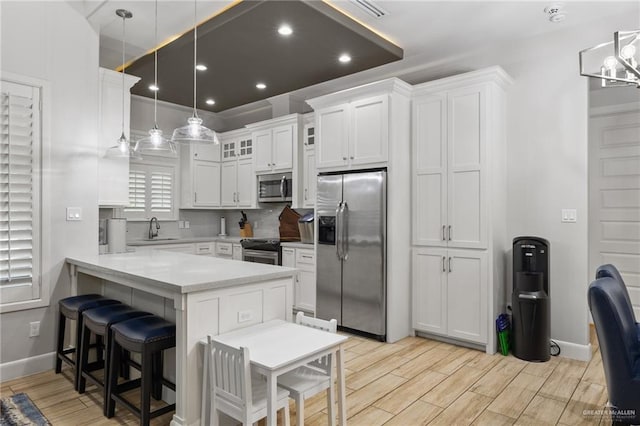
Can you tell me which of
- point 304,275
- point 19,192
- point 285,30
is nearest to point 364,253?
point 304,275

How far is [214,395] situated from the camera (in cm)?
210

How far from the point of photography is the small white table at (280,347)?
1.84m

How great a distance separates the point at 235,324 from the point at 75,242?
1997mm

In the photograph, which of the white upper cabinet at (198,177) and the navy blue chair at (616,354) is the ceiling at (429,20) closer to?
the white upper cabinet at (198,177)

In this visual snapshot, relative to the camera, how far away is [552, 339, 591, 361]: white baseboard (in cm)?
354

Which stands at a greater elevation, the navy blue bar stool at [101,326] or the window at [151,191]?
the window at [151,191]

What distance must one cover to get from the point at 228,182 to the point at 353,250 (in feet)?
10.0

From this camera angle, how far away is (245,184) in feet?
20.4

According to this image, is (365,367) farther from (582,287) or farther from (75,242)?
(75,242)

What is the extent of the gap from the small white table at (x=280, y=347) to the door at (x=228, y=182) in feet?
13.7

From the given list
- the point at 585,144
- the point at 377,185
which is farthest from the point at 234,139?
the point at 585,144

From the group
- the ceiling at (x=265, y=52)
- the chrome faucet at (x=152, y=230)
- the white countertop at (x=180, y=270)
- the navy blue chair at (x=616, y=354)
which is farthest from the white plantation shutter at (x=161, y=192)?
the navy blue chair at (x=616, y=354)

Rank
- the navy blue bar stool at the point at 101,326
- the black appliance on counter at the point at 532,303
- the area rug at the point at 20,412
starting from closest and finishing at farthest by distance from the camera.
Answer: the area rug at the point at 20,412
the navy blue bar stool at the point at 101,326
the black appliance on counter at the point at 532,303

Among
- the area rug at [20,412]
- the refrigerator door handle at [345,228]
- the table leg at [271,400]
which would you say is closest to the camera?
the table leg at [271,400]
